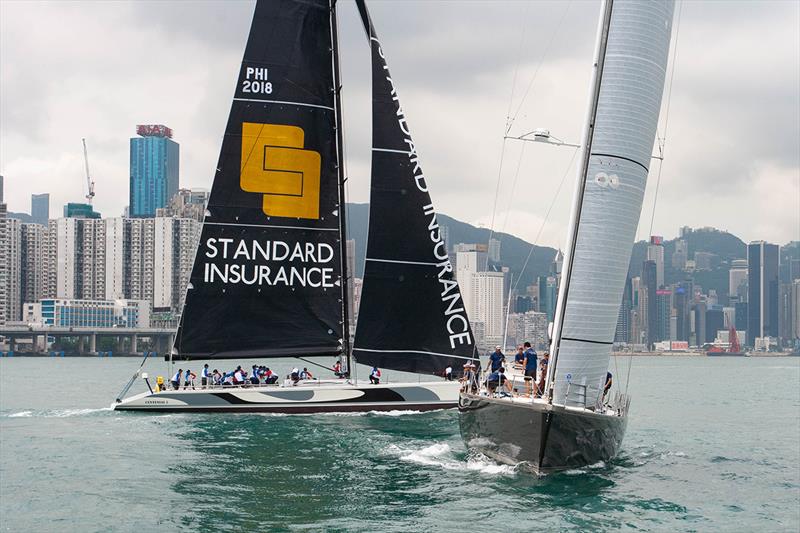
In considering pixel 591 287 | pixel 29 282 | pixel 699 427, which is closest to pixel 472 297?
pixel 29 282

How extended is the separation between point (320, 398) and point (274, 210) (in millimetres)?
5454

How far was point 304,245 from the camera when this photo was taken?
95.0ft

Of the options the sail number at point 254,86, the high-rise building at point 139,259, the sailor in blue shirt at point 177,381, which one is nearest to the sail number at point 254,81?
the sail number at point 254,86

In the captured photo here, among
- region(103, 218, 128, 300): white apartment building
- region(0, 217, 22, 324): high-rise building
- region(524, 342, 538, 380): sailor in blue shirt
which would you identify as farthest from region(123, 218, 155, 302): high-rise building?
region(524, 342, 538, 380): sailor in blue shirt

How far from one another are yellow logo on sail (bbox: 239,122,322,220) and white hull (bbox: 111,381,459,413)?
5019 millimetres

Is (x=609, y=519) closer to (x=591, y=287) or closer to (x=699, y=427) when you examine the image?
(x=591, y=287)

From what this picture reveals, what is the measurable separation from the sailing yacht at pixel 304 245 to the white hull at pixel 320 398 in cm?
4

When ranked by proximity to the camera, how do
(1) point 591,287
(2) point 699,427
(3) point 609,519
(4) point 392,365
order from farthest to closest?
(2) point 699,427, (4) point 392,365, (1) point 591,287, (3) point 609,519

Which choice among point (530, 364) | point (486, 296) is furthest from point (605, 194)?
point (486, 296)

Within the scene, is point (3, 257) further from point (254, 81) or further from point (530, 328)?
point (254, 81)

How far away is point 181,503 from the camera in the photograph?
52.5 feet

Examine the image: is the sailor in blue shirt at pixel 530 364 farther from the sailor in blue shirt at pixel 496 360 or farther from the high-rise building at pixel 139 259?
the high-rise building at pixel 139 259

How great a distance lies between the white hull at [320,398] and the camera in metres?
27.4

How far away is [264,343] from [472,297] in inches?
5531
